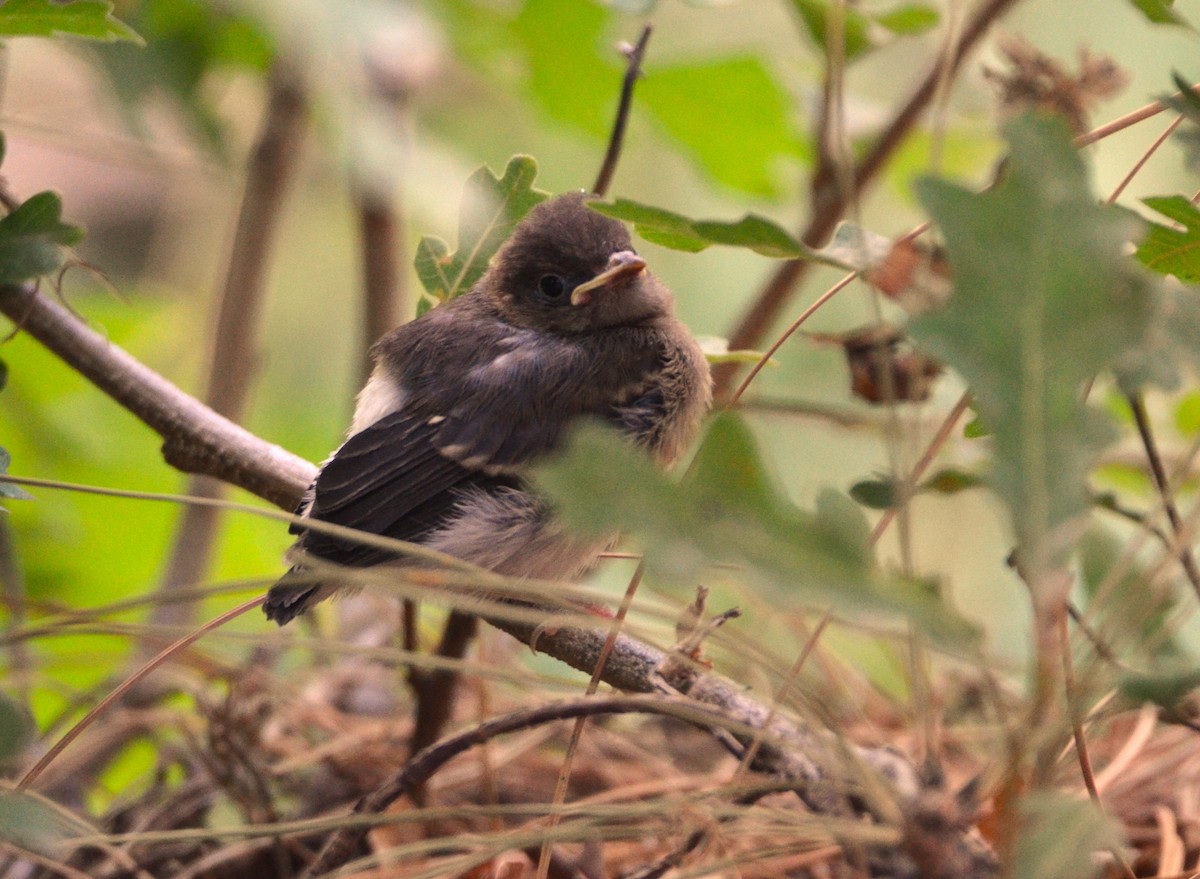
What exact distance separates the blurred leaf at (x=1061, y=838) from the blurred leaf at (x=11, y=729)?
0.80 m

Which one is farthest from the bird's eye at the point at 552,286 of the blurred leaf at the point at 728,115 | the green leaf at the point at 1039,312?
the green leaf at the point at 1039,312

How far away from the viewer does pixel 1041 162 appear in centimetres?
72

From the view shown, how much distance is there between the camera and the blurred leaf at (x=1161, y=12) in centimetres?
91

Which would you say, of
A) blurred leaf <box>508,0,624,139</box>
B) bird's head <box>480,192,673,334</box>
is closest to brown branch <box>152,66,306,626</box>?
blurred leaf <box>508,0,624,139</box>

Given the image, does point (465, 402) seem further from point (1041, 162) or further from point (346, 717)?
point (1041, 162)

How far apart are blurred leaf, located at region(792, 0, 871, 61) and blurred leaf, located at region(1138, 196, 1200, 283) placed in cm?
91

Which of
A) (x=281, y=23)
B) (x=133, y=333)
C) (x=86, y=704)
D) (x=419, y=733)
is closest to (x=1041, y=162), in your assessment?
(x=419, y=733)

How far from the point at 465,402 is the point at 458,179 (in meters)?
0.86

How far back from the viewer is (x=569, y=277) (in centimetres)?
204

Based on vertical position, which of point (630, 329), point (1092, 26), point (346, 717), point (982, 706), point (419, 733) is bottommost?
point (346, 717)

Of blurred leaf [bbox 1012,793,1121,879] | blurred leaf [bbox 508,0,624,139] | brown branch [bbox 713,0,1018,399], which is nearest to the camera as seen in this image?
blurred leaf [bbox 1012,793,1121,879]

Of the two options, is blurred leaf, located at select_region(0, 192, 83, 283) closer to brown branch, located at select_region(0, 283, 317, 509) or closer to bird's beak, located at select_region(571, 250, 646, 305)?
brown branch, located at select_region(0, 283, 317, 509)

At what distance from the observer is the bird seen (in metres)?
1.71

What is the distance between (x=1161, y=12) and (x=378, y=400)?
1.26 metres
